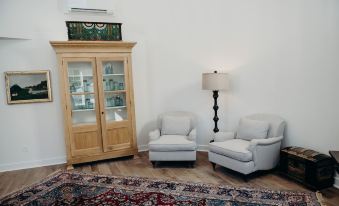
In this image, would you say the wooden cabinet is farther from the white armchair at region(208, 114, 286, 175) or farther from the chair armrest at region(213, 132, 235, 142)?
the white armchair at region(208, 114, 286, 175)

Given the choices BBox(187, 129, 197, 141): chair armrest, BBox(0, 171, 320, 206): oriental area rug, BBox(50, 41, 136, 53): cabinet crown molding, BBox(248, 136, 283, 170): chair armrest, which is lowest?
BBox(0, 171, 320, 206): oriental area rug

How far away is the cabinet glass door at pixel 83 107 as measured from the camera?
13.2 feet

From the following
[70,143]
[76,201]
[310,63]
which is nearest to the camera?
[76,201]

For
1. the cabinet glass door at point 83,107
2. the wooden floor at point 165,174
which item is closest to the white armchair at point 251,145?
the wooden floor at point 165,174

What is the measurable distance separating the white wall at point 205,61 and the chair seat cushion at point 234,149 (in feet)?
2.56

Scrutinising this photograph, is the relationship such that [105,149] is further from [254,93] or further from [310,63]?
[310,63]

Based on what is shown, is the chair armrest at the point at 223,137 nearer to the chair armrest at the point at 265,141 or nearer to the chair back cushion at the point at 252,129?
the chair back cushion at the point at 252,129

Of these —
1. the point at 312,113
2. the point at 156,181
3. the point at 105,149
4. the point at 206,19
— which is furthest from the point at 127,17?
the point at 312,113

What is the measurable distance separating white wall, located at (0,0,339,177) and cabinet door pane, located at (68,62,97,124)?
1.30 ft

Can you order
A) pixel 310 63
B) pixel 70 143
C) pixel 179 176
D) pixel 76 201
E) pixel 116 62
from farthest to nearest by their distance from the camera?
pixel 116 62 → pixel 70 143 → pixel 179 176 → pixel 310 63 → pixel 76 201

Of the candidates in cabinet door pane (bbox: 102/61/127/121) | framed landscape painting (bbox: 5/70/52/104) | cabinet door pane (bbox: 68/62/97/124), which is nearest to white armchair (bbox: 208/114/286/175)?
cabinet door pane (bbox: 102/61/127/121)

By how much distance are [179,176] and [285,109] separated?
6.39 feet

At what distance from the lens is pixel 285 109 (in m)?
3.70

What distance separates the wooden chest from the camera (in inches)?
118
